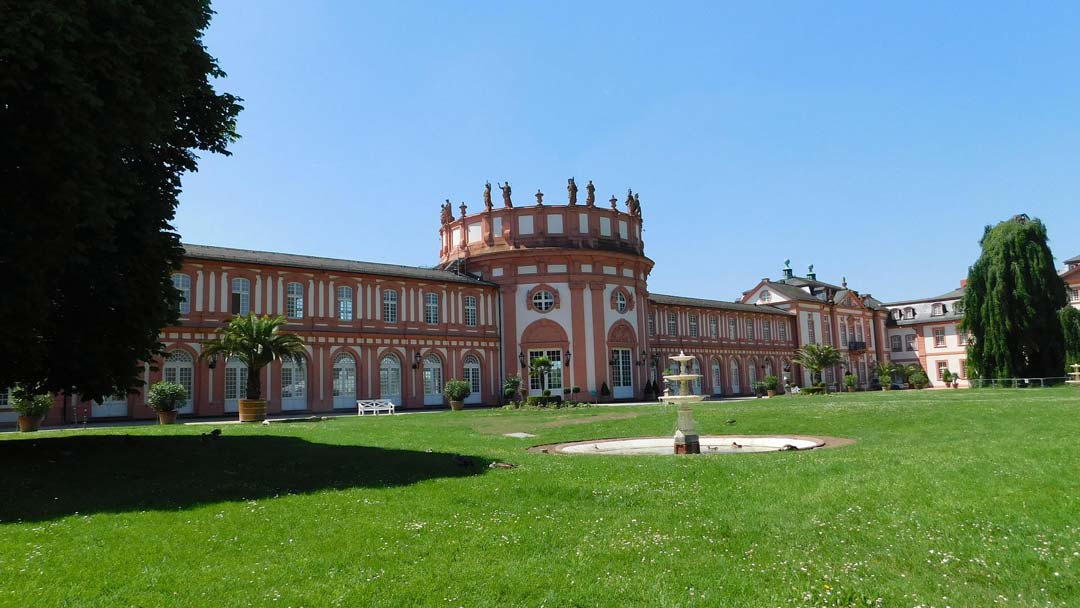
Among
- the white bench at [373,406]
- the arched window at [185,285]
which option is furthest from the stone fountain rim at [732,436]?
the arched window at [185,285]

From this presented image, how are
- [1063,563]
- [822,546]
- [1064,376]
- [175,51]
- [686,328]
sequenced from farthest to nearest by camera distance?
[686,328]
[1064,376]
[175,51]
[822,546]
[1063,563]

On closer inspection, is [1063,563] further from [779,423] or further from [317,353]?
[317,353]

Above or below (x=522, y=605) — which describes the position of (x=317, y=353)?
above

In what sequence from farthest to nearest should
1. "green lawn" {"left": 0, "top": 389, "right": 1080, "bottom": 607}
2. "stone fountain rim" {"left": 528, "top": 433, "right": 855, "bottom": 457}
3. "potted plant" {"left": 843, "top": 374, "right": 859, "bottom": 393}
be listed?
"potted plant" {"left": 843, "top": 374, "right": 859, "bottom": 393} → "stone fountain rim" {"left": 528, "top": 433, "right": 855, "bottom": 457} → "green lawn" {"left": 0, "top": 389, "right": 1080, "bottom": 607}

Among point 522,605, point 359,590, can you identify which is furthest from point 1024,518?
point 359,590

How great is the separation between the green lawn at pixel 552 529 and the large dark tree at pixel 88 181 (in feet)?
6.21

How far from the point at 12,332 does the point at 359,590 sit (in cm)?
767

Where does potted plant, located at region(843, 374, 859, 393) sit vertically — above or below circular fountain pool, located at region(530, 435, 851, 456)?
above

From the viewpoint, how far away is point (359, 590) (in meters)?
5.64

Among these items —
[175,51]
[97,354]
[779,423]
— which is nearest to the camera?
[175,51]

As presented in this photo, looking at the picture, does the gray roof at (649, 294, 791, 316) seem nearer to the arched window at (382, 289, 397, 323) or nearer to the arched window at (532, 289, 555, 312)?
the arched window at (532, 289, 555, 312)

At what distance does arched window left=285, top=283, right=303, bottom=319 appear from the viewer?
36359mm

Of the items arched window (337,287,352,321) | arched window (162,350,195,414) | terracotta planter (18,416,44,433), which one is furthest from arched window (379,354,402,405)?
terracotta planter (18,416,44,433)

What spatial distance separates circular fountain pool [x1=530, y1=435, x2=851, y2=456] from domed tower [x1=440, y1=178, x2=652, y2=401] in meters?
24.1
